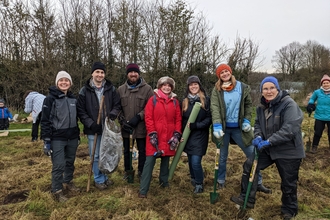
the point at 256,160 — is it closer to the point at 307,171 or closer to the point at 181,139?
the point at 181,139

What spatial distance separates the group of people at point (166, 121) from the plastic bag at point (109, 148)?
15 centimetres

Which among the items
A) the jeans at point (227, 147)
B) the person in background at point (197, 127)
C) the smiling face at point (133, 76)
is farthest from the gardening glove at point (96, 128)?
the jeans at point (227, 147)

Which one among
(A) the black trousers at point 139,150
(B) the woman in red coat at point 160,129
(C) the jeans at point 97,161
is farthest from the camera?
(A) the black trousers at point 139,150

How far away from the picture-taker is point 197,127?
3693 mm

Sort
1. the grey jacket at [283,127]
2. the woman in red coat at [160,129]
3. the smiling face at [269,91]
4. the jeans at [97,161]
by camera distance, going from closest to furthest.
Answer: the grey jacket at [283,127], the smiling face at [269,91], the woman in red coat at [160,129], the jeans at [97,161]

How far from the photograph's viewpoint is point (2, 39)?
15344mm

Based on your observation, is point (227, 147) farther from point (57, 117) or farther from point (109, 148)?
point (57, 117)

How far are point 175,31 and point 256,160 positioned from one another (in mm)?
13557

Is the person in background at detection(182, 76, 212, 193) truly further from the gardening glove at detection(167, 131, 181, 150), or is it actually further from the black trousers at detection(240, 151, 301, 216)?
the black trousers at detection(240, 151, 301, 216)

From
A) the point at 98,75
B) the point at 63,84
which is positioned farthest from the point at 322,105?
the point at 63,84

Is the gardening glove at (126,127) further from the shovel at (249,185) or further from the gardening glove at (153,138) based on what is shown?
the shovel at (249,185)

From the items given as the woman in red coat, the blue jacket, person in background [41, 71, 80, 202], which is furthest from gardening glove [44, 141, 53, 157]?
the blue jacket

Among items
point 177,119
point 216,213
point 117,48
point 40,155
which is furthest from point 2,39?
point 216,213

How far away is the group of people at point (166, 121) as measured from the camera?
315 cm
